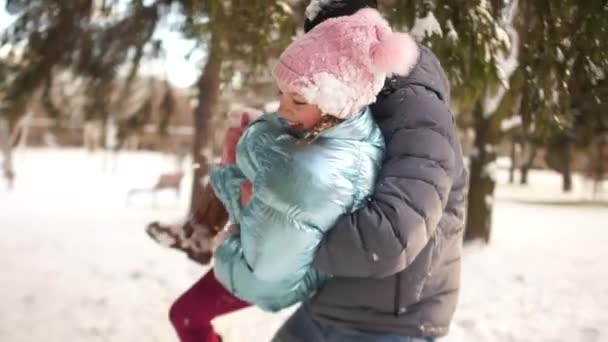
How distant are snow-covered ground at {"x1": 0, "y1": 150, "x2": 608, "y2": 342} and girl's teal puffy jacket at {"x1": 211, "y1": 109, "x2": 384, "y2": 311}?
9.03 ft

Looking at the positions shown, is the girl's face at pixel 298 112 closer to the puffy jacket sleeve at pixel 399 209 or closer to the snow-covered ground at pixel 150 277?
the puffy jacket sleeve at pixel 399 209

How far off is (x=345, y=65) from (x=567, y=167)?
10.1m

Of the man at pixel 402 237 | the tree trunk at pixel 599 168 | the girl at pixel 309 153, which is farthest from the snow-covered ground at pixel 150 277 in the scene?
the girl at pixel 309 153

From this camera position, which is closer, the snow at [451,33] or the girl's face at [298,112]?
the girl's face at [298,112]

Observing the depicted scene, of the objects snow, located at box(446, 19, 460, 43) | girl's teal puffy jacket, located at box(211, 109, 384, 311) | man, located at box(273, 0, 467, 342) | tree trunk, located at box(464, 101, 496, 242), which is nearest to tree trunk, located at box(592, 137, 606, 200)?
tree trunk, located at box(464, 101, 496, 242)

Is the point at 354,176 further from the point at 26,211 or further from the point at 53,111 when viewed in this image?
the point at 26,211

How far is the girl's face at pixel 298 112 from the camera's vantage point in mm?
1518

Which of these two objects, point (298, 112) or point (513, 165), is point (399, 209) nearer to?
point (298, 112)

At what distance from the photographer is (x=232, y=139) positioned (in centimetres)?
184

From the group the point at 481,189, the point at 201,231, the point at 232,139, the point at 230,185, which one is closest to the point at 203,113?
the point at 481,189

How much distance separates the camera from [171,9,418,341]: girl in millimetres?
1437

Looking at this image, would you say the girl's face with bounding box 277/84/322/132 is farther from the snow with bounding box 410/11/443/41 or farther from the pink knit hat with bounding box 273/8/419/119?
the snow with bounding box 410/11/443/41

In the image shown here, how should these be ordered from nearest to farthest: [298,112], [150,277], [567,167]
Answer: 1. [298,112]
2. [150,277]
3. [567,167]

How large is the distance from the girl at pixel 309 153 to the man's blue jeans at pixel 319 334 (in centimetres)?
14
